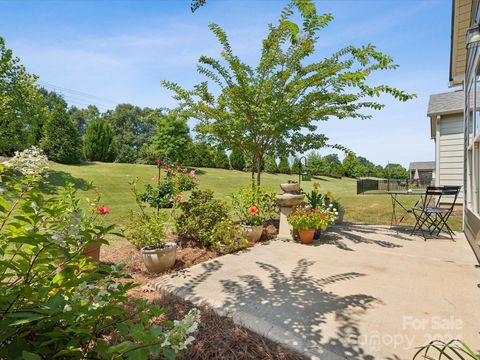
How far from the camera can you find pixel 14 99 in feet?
32.2

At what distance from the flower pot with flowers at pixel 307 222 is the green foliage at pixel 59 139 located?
19.5m

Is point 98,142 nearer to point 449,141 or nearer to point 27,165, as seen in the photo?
point 27,165

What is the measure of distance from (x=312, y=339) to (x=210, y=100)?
18.4 feet

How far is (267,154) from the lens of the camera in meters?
7.14

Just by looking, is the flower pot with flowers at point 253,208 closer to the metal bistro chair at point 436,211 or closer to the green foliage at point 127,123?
the metal bistro chair at point 436,211

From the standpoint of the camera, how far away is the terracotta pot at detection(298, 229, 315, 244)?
5355 mm

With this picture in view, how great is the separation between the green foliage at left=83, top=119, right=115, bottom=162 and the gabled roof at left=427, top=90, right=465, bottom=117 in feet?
84.0

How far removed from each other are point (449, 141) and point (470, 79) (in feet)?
14.4

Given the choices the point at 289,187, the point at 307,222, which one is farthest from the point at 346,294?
the point at 289,187

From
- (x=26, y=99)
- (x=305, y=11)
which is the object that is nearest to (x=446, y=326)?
(x=305, y=11)

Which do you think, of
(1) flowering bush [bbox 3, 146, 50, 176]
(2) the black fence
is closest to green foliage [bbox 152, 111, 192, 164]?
(2) the black fence

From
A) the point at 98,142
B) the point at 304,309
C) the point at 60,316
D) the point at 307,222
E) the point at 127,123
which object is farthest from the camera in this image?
the point at 127,123

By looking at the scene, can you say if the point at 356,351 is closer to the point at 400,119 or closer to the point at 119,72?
the point at 119,72

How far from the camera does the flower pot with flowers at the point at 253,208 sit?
5473 millimetres
